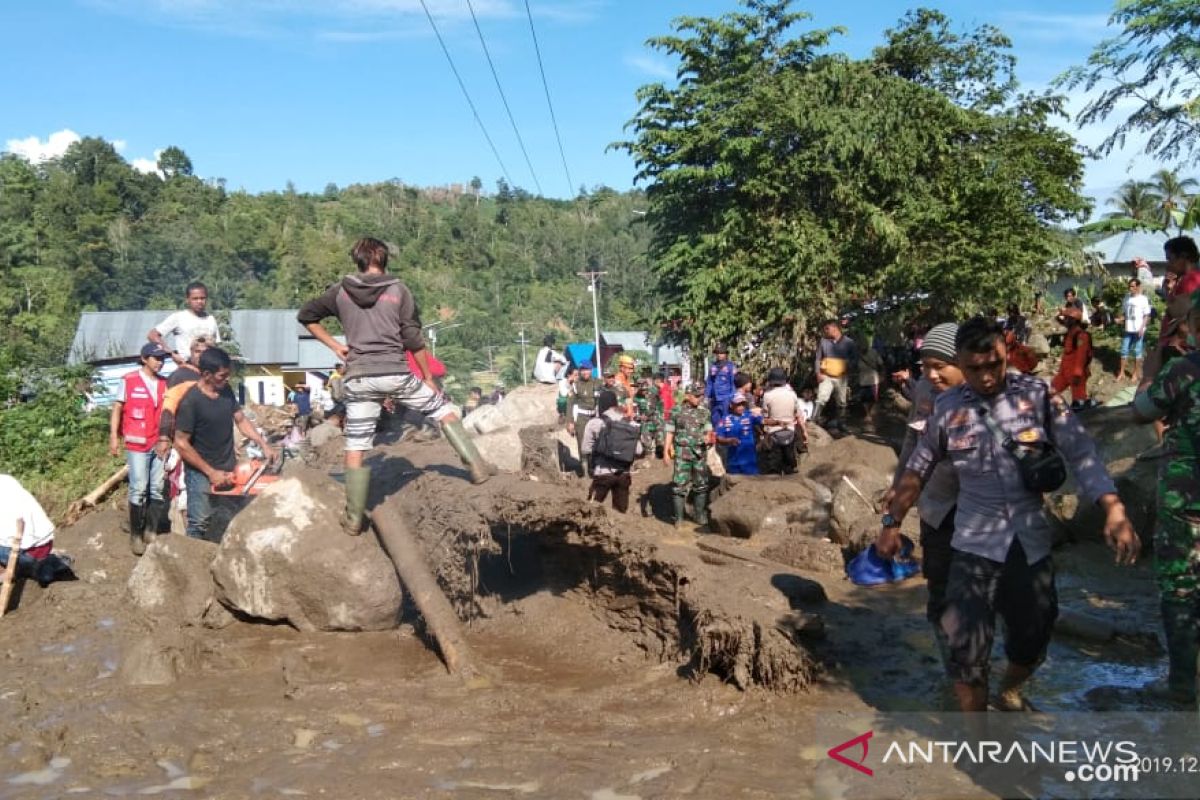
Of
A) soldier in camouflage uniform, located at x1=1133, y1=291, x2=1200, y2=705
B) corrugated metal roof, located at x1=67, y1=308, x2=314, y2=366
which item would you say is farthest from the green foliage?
corrugated metal roof, located at x1=67, y1=308, x2=314, y2=366

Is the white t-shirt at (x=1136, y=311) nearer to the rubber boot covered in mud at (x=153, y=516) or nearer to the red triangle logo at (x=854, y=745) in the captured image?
the red triangle logo at (x=854, y=745)

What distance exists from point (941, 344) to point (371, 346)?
11.4 feet

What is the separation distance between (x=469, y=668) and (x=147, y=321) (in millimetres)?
44859

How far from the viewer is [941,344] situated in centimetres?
455

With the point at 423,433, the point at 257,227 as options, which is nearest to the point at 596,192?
the point at 257,227

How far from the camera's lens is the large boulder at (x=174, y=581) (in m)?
6.65

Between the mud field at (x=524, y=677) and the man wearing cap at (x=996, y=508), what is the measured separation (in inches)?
26.6

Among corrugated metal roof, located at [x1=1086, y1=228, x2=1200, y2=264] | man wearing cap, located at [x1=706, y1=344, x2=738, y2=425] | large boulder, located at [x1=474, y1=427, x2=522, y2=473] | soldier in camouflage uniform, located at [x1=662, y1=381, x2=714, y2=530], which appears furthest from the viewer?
corrugated metal roof, located at [x1=1086, y1=228, x2=1200, y2=264]

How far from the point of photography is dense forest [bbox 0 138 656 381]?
60.6 m

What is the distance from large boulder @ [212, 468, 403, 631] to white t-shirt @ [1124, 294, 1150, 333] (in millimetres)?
13238

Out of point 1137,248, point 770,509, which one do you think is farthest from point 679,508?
point 1137,248

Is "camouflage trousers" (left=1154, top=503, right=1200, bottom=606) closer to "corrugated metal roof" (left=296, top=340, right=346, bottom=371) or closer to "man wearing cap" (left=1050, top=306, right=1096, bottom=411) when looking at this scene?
"man wearing cap" (left=1050, top=306, right=1096, bottom=411)

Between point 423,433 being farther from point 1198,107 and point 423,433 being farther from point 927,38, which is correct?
point 927,38

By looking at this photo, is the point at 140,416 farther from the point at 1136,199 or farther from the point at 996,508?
the point at 1136,199
